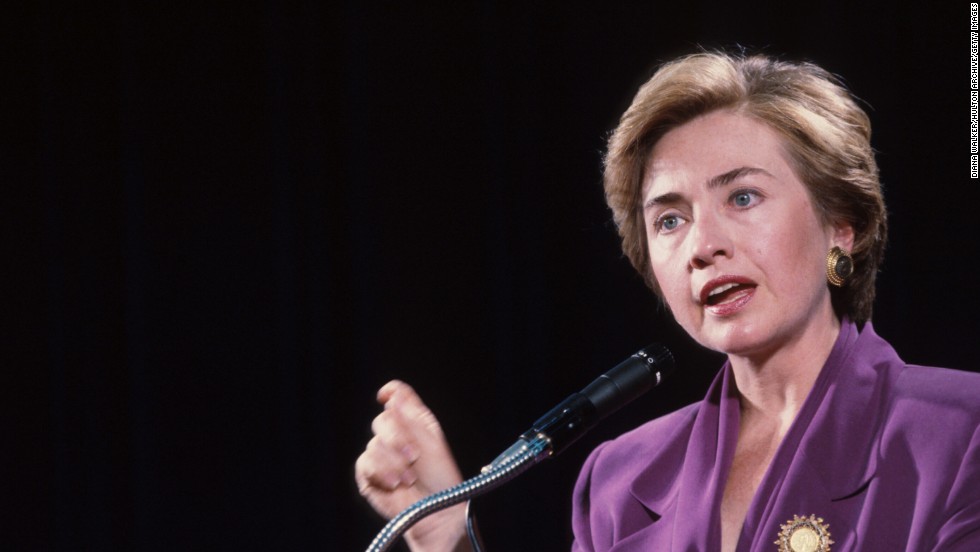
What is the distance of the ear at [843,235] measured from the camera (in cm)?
169

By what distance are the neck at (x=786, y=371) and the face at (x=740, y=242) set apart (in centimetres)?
1

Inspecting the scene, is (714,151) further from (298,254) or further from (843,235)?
(298,254)

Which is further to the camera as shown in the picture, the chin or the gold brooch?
the chin

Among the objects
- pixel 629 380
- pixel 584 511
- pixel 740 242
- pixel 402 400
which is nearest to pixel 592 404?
pixel 629 380

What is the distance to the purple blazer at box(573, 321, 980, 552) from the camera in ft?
4.57

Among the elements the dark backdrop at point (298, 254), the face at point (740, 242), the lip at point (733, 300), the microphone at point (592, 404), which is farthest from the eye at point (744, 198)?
the dark backdrop at point (298, 254)

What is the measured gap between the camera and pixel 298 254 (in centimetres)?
265

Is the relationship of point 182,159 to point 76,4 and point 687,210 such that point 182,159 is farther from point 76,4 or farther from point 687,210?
point 687,210

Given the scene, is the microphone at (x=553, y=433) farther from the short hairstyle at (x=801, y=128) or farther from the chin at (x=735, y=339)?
the short hairstyle at (x=801, y=128)

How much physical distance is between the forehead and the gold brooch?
509mm

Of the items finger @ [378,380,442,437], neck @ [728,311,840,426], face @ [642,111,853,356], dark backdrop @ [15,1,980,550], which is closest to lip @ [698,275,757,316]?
face @ [642,111,853,356]

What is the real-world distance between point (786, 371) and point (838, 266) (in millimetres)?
181

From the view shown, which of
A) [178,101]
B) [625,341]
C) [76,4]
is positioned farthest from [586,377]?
[76,4]

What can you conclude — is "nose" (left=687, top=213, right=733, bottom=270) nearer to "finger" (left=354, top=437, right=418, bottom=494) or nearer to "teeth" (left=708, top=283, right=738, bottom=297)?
"teeth" (left=708, top=283, right=738, bottom=297)
